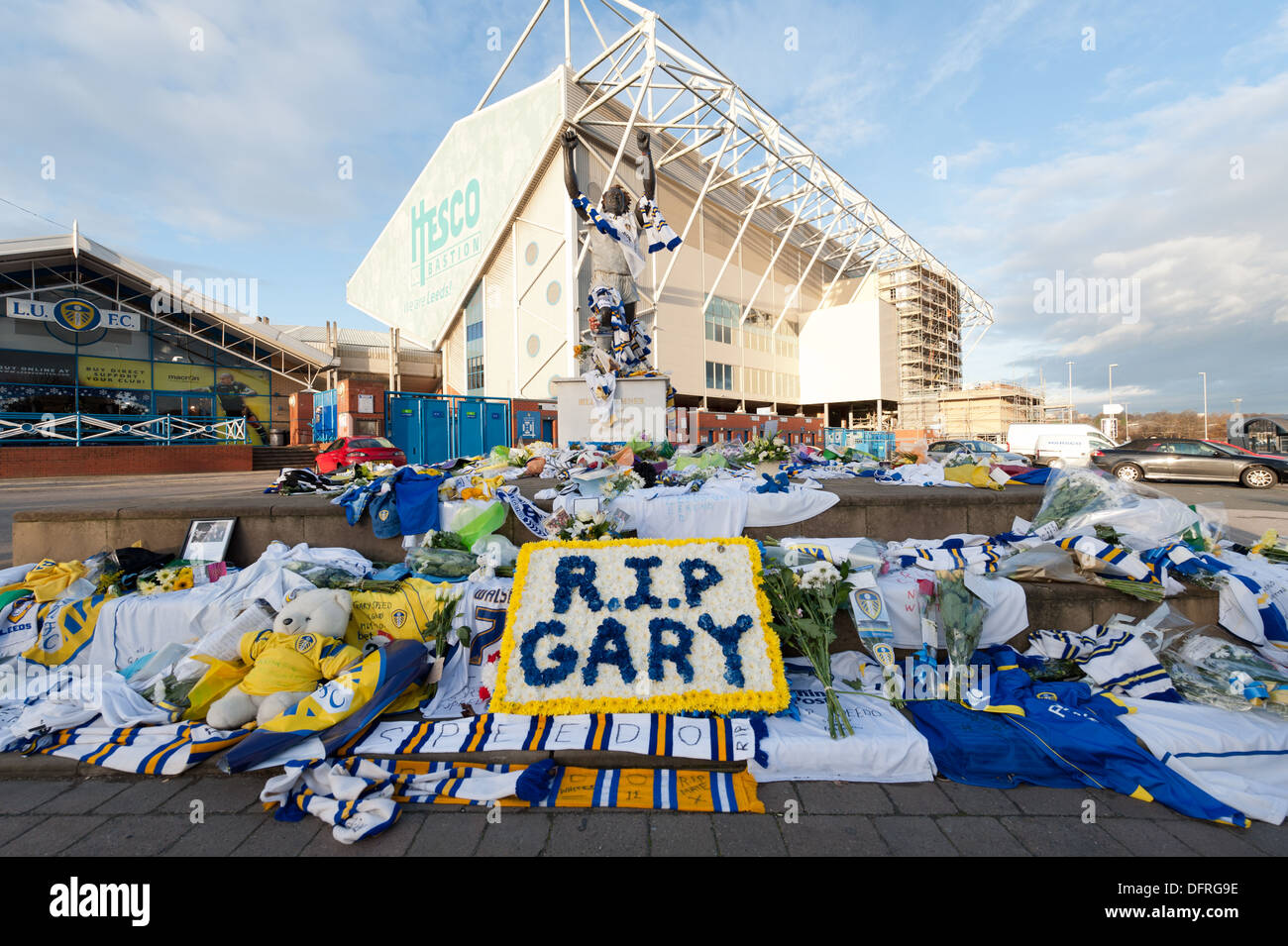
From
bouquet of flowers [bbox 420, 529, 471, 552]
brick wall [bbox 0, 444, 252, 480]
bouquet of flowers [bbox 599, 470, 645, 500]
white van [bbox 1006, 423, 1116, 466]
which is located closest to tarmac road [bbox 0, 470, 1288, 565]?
brick wall [bbox 0, 444, 252, 480]

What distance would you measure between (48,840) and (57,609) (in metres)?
2.41

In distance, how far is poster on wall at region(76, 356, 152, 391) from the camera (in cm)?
2011

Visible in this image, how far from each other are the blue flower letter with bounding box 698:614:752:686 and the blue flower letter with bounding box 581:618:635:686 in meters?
0.47

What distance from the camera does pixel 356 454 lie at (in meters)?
12.8

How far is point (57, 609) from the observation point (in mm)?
3805

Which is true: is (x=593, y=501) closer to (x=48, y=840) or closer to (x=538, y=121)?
(x=48, y=840)

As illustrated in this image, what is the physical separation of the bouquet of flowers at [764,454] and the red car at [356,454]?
868 cm

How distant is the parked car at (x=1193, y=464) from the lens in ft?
48.2

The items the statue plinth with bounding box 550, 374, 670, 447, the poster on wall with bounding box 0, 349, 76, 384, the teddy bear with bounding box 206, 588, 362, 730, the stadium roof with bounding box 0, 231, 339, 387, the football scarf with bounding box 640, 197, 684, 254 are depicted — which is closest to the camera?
the teddy bear with bounding box 206, 588, 362, 730

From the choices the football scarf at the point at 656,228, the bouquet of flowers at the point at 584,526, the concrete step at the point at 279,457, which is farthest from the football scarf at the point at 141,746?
the concrete step at the point at 279,457

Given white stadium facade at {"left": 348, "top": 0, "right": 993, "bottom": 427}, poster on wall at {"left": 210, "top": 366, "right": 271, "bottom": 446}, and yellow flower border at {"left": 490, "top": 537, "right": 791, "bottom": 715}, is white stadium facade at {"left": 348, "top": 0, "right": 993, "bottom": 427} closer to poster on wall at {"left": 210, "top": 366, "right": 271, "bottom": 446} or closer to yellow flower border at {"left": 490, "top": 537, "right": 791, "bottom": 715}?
poster on wall at {"left": 210, "top": 366, "right": 271, "bottom": 446}
